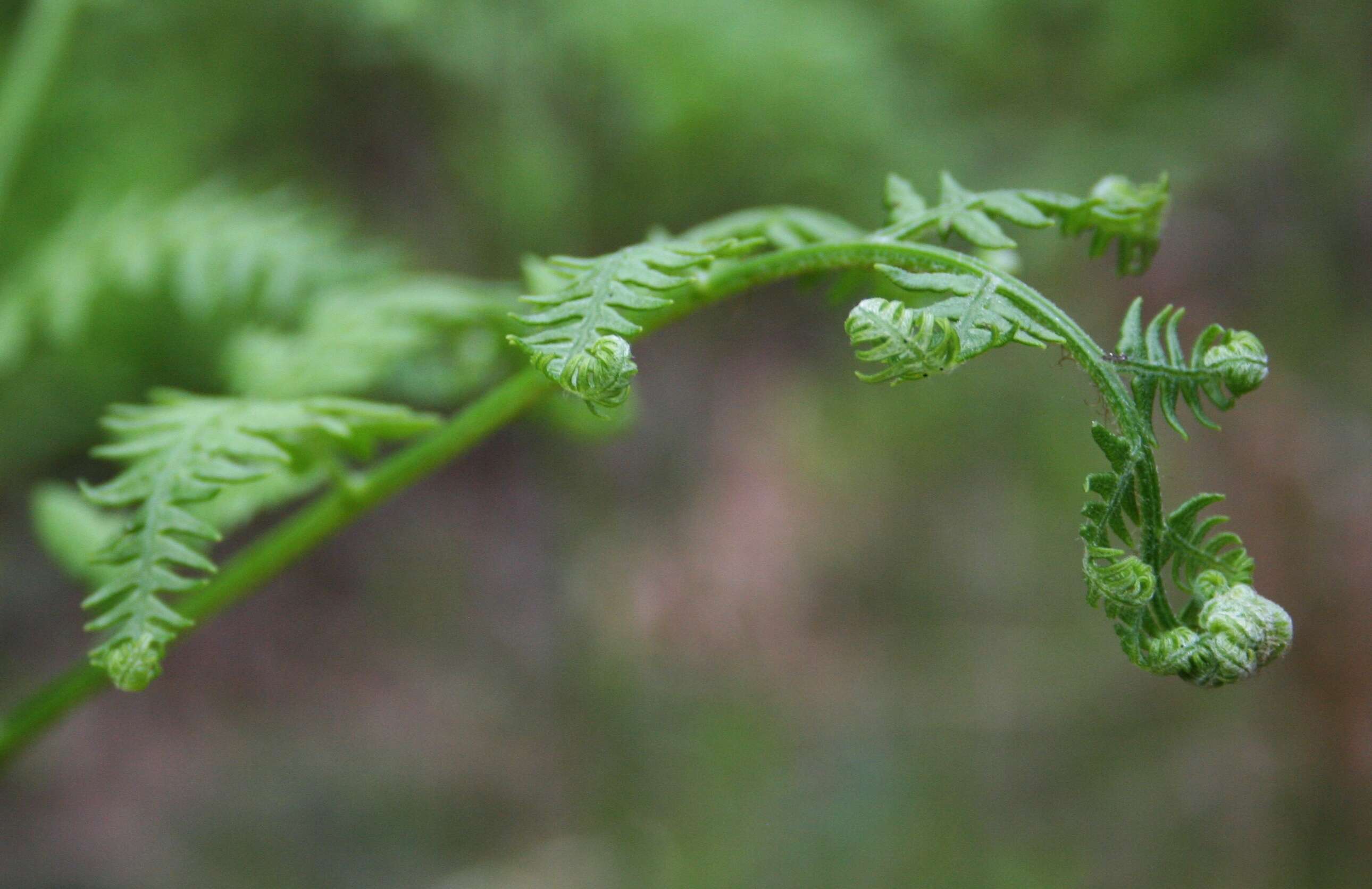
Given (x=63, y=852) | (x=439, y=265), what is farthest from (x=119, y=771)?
(x=439, y=265)

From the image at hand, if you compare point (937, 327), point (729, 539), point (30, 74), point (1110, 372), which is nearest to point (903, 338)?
point (937, 327)

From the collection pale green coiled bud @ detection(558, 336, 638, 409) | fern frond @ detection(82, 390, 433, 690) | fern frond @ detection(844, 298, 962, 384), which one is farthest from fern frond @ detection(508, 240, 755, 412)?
fern frond @ detection(82, 390, 433, 690)

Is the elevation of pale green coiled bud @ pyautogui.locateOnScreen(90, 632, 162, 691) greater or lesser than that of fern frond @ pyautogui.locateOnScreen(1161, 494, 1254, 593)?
greater

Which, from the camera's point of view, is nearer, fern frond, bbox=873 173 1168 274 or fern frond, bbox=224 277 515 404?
fern frond, bbox=873 173 1168 274

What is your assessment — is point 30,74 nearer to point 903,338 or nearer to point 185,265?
point 185,265

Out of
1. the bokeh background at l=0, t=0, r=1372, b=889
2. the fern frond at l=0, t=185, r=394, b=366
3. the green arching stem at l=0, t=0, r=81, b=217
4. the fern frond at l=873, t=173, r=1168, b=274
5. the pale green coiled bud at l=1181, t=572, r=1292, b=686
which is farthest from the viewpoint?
the bokeh background at l=0, t=0, r=1372, b=889

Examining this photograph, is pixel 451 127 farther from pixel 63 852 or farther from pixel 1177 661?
pixel 1177 661

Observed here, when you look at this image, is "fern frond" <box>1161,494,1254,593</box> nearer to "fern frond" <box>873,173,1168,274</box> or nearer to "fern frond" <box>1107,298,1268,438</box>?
"fern frond" <box>1107,298,1268,438</box>
